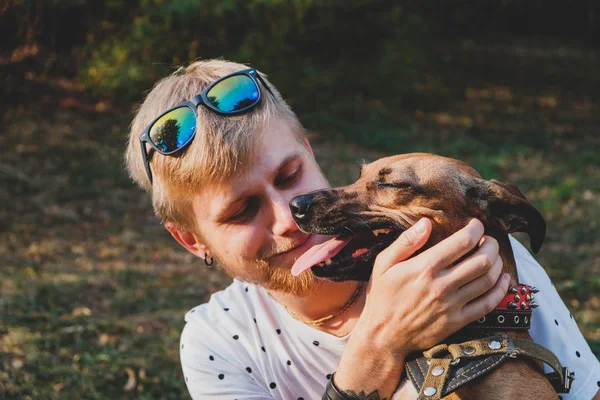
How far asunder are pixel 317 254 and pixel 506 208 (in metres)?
0.80

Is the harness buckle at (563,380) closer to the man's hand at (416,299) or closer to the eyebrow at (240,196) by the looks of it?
the man's hand at (416,299)

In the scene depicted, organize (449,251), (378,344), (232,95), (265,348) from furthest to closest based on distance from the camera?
(265,348) → (232,95) → (378,344) → (449,251)

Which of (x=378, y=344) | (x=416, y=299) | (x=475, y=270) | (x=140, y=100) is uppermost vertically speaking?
(x=475, y=270)

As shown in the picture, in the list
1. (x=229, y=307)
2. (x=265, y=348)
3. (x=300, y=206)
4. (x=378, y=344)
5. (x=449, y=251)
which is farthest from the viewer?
(x=229, y=307)

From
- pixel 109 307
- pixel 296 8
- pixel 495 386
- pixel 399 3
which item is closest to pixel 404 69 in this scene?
pixel 399 3

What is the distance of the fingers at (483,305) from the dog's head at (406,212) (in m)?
0.33

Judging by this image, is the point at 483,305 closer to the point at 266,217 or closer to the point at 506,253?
the point at 506,253

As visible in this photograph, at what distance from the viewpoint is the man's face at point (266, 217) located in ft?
9.16

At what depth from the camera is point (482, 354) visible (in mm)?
2398

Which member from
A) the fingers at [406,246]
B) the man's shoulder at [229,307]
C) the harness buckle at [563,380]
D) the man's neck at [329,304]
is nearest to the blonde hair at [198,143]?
the man's shoulder at [229,307]

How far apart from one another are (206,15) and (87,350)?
21.1 feet

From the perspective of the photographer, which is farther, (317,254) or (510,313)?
(317,254)

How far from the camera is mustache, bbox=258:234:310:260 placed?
2.82 metres

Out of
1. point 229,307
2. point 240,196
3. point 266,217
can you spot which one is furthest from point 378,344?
point 229,307
